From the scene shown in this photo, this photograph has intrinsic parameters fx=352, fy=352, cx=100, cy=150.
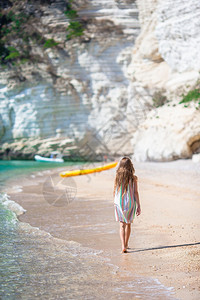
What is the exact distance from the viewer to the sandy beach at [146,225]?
148 inches

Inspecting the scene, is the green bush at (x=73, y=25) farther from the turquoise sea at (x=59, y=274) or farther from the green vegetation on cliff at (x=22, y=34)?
the turquoise sea at (x=59, y=274)

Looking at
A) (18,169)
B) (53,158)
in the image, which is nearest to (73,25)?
(53,158)

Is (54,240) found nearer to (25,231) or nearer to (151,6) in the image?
(25,231)

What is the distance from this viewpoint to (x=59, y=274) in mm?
3746

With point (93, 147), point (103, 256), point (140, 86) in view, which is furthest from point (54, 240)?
point (93, 147)

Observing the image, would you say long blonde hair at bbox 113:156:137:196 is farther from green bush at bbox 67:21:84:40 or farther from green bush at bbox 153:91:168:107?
green bush at bbox 67:21:84:40

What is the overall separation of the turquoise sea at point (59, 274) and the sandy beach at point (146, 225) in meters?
0.20

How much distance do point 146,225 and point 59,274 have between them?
246 centimetres

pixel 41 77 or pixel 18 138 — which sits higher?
pixel 41 77

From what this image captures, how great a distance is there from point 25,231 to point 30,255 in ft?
4.42

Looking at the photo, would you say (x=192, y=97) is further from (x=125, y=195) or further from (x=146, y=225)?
(x=125, y=195)

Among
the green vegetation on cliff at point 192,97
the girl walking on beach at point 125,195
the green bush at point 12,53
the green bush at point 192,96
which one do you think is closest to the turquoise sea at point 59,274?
the girl walking on beach at point 125,195

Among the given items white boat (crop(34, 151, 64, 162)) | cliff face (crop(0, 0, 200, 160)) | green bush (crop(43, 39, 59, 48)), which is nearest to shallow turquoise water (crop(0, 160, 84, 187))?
white boat (crop(34, 151, 64, 162))

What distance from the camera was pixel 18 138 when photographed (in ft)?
91.8
